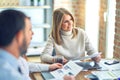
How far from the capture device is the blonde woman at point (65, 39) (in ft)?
9.32

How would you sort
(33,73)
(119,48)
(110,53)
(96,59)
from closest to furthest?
(33,73)
(96,59)
(119,48)
(110,53)

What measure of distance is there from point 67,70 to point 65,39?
0.69 metres

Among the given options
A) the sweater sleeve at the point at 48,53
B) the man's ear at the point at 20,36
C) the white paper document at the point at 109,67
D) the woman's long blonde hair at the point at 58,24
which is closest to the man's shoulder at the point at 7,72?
the man's ear at the point at 20,36

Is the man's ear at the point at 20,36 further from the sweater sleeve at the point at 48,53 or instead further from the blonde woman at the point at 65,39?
the blonde woman at the point at 65,39

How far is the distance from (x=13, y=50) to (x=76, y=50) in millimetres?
1721

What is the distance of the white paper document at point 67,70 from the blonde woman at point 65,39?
0.47 m

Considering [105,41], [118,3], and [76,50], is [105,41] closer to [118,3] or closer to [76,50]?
[118,3]

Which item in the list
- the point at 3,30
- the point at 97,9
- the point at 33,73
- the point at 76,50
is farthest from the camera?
the point at 97,9

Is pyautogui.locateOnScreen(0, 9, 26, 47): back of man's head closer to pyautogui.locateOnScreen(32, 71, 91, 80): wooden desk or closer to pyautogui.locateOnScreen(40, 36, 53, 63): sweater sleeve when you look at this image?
pyautogui.locateOnScreen(32, 71, 91, 80): wooden desk

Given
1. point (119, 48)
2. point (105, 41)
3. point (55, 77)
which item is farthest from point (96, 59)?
point (105, 41)

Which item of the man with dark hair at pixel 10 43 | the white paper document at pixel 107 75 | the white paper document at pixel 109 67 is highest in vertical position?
the man with dark hair at pixel 10 43

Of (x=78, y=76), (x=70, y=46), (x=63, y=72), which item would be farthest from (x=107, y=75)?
(x=70, y=46)

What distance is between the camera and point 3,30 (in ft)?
3.98

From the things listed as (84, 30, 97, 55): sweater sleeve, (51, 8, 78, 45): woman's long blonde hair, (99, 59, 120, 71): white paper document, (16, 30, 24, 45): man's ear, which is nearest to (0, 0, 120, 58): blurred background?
(84, 30, 97, 55): sweater sleeve
